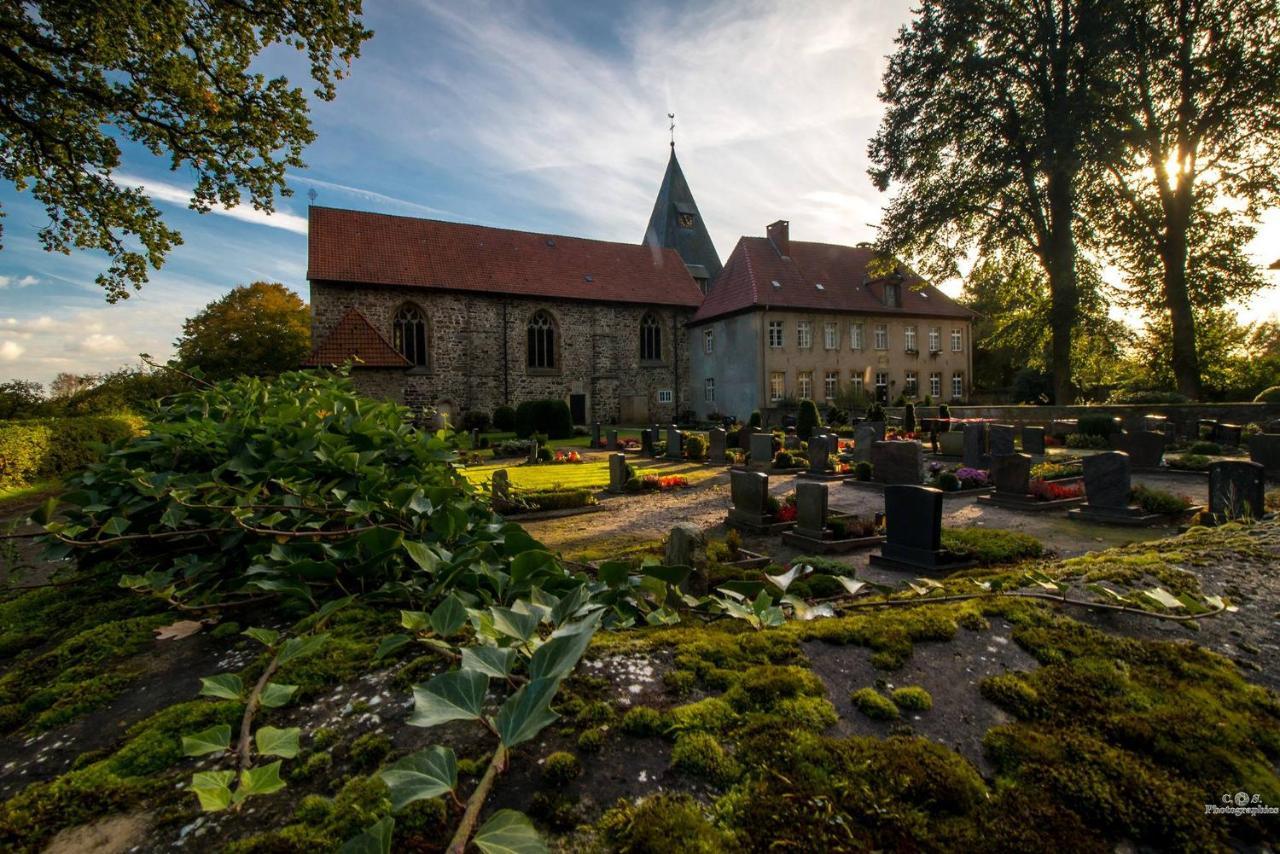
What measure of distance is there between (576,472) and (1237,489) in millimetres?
11881

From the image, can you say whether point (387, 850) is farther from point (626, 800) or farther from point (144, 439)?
point (144, 439)

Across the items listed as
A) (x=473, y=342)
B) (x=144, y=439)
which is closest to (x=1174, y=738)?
(x=144, y=439)

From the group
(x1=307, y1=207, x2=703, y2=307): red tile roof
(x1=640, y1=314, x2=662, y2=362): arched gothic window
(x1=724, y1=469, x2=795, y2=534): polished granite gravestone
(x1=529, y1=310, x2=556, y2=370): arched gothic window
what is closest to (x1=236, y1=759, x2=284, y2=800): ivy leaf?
(x1=724, y1=469, x2=795, y2=534): polished granite gravestone

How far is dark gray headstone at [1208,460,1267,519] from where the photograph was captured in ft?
23.4

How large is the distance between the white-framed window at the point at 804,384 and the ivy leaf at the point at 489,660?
32.7 metres

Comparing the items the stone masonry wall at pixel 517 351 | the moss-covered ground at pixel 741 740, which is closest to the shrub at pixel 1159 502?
the moss-covered ground at pixel 741 740

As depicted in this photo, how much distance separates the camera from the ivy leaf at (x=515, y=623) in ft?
3.21

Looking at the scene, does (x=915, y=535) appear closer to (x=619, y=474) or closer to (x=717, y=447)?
(x=619, y=474)

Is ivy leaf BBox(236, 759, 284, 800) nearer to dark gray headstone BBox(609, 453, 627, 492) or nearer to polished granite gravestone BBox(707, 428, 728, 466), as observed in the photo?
dark gray headstone BBox(609, 453, 627, 492)

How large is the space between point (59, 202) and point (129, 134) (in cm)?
229

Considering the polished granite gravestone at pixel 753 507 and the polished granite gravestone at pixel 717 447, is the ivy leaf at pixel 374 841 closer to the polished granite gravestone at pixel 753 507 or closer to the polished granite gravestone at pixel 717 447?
the polished granite gravestone at pixel 753 507

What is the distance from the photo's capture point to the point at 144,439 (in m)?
2.24

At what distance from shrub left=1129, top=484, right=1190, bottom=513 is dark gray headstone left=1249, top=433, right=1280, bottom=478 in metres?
4.83

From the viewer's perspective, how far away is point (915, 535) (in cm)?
622
